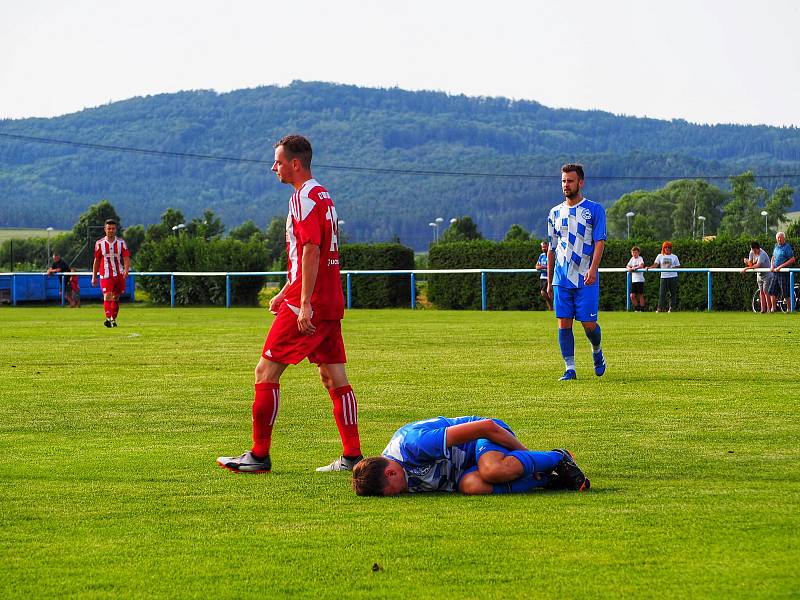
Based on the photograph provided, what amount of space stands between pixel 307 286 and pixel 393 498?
1495 millimetres

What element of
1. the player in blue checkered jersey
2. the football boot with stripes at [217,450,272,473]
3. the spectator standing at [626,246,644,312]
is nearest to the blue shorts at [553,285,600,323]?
the player in blue checkered jersey

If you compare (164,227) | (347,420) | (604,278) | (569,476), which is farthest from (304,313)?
(164,227)

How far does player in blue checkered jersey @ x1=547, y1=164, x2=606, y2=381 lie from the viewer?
13.3 metres

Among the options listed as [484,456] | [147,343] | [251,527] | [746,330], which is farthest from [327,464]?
[746,330]

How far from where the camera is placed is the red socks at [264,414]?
25.5 feet

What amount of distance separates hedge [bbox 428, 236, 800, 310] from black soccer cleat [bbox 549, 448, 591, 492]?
28.2 metres

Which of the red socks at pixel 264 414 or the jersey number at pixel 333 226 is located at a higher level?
the jersey number at pixel 333 226

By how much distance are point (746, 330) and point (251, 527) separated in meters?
17.9

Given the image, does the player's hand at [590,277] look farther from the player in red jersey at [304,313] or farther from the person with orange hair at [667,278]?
the person with orange hair at [667,278]

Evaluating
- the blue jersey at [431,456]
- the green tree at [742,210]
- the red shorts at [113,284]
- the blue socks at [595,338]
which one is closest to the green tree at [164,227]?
the red shorts at [113,284]

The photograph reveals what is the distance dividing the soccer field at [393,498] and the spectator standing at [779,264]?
623 inches

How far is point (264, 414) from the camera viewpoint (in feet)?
25.7

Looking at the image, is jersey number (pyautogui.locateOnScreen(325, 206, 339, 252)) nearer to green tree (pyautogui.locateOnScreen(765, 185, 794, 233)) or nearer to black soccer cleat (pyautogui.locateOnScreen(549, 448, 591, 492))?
black soccer cleat (pyautogui.locateOnScreen(549, 448, 591, 492))

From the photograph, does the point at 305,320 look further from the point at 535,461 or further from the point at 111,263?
the point at 111,263
